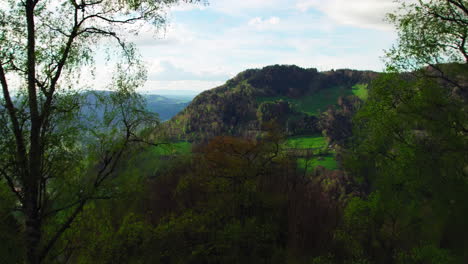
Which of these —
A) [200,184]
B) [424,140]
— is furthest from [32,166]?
[200,184]

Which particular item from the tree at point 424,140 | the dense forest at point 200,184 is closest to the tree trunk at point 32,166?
the dense forest at point 200,184

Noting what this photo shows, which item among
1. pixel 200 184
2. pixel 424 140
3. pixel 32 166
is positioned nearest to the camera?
pixel 32 166

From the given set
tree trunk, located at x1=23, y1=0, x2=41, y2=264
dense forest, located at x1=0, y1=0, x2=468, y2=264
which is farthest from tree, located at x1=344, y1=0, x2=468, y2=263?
tree trunk, located at x1=23, y1=0, x2=41, y2=264

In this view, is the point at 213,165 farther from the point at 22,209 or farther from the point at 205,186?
the point at 22,209

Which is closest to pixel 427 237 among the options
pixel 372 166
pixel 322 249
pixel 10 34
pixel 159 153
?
pixel 372 166

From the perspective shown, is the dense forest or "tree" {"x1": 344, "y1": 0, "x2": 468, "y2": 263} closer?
the dense forest

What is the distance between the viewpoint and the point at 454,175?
1248 centimetres

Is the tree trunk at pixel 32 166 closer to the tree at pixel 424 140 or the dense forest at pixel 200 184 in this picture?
the dense forest at pixel 200 184

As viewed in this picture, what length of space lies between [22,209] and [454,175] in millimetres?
14963

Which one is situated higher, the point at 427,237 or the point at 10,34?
the point at 10,34

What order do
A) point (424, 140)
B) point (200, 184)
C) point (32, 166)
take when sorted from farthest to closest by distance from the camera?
point (200, 184)
point (424, 140)
point (32, 166)

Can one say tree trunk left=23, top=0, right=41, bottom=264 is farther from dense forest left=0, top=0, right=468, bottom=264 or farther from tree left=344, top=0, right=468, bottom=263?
tree left=344, top=0, right=468, bottom=263

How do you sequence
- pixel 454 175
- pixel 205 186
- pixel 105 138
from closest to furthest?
1. pixel 105 138
2. pixel 454 175
3. pixel 205 186

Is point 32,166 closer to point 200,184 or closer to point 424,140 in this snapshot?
point 424,140
